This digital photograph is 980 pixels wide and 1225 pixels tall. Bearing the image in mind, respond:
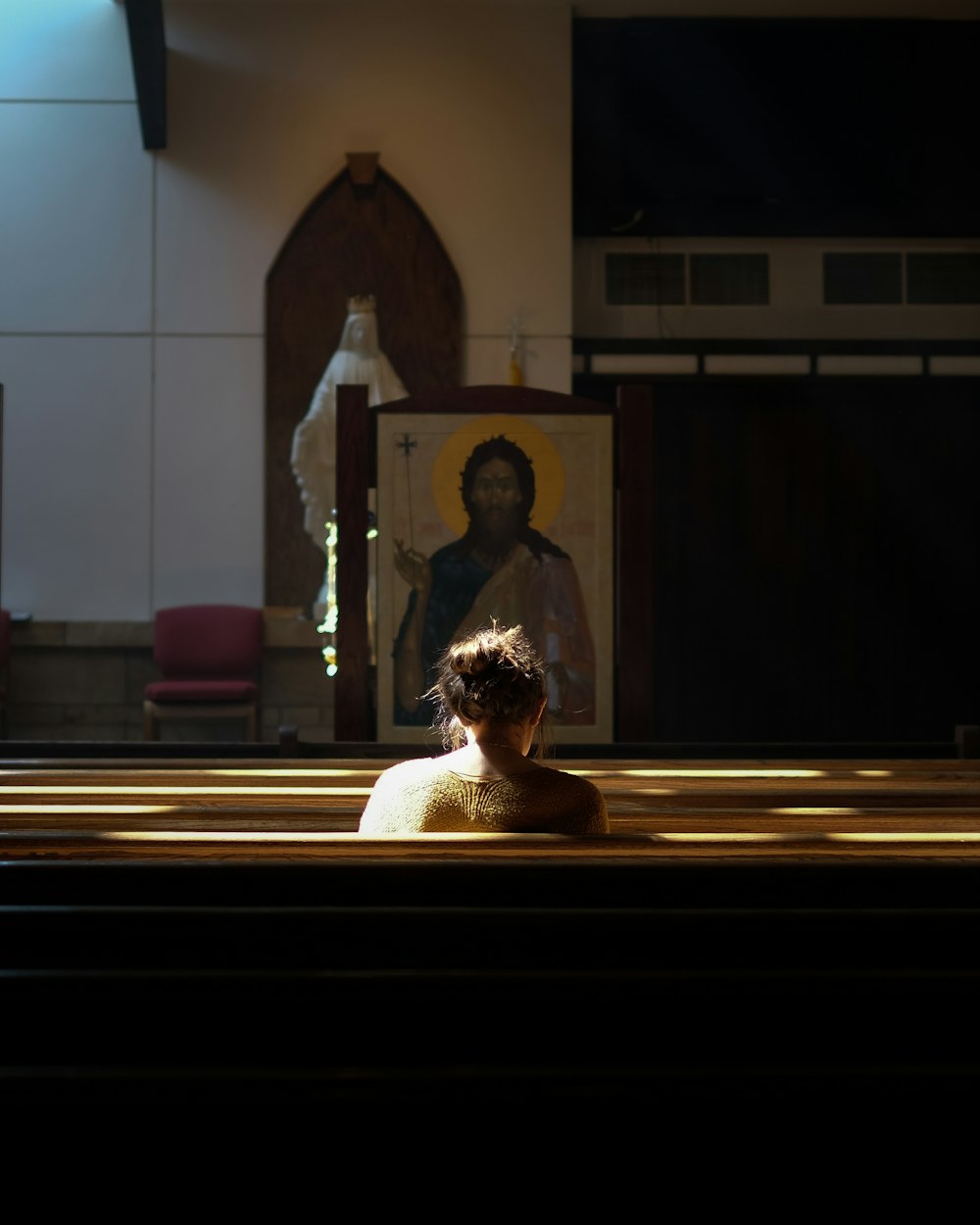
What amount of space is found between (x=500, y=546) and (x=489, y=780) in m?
2.53

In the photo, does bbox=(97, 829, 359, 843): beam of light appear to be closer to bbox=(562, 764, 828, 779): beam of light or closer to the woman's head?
the woman's head

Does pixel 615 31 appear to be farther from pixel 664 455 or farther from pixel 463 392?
pixel 463 392

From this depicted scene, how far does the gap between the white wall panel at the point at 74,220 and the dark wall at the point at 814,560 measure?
3229mm

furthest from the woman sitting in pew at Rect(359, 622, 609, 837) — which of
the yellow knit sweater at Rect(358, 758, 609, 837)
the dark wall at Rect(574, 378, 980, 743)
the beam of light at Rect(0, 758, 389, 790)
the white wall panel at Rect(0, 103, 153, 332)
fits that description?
the white wall panel at Rect(0, 103, 153, 332)

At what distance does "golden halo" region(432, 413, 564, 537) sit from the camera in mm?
4566

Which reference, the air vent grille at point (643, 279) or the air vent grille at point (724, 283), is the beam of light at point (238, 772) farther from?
the air vent grille at point (724, 283)

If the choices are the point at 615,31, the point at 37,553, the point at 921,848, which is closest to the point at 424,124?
the point at 615,31

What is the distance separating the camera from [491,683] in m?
2.17

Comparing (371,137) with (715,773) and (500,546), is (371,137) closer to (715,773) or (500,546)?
(500,546)

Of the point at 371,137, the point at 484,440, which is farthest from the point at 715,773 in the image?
the point at 371,137
